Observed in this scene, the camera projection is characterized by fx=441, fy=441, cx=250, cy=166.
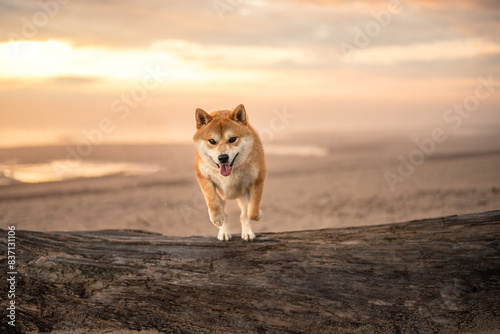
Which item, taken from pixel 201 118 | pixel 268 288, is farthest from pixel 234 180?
pixel 268 288

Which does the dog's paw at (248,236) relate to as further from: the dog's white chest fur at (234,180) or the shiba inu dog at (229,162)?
the dog's white chest fur at (234,180)

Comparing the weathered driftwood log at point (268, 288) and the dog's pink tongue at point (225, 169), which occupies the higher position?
the dog's pink tongue at point (225, 169)

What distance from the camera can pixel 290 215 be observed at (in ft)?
45.1

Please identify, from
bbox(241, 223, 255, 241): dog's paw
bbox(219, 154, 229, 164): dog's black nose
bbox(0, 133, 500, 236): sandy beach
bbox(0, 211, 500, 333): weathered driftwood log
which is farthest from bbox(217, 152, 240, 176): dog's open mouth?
bbox(0, 133, 500, 236): sandy beach

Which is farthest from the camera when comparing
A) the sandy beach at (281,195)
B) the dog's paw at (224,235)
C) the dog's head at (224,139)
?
the sandy beach at (281,195)

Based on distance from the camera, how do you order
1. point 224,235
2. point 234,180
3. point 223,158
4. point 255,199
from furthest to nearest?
point 224,235 → point 255,199 → point 234,180 → point 223,158

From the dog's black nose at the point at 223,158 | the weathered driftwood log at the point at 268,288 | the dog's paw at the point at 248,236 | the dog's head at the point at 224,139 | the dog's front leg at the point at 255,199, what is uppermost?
the dog's head at the point at 224,139

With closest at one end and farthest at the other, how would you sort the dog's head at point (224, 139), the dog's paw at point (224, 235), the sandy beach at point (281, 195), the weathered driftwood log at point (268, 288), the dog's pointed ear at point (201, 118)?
the weathered driftwood log at point (268, 288)
the dog's head at point (224, 139)
the dog's pointed ear at point (201, 118)
the dog's paw at point (224, 235)
the sandy beach at point (281, 195)

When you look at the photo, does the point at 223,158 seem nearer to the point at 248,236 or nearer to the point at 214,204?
the point at 214,204

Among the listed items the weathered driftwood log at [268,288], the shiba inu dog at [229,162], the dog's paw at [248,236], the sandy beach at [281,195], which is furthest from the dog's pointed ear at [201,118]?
the sandy beach at [281,195]

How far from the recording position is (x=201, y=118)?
5.76m

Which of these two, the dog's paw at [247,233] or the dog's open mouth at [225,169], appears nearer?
the dog's open mouth at [225,169]

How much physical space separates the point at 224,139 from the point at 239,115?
484 mm

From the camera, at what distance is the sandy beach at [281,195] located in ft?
43.1
